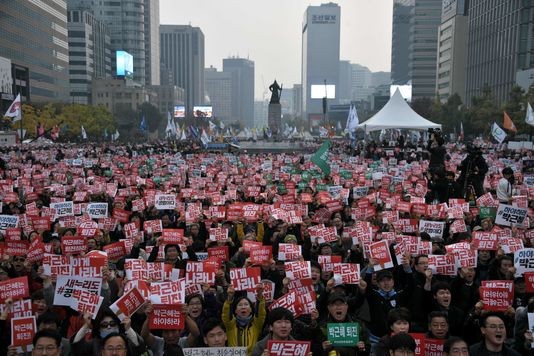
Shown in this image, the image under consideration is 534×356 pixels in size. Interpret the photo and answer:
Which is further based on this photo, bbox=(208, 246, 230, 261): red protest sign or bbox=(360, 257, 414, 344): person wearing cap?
bbox=(208, 246, 230, 261): red protest sign

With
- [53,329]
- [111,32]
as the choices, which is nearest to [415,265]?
[53,329]

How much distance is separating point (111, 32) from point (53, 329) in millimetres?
149360

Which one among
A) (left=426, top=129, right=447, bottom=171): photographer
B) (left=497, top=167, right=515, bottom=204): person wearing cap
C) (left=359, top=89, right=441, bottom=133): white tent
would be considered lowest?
(left=497, top=167, right=515, bottom=204): person wearing cap

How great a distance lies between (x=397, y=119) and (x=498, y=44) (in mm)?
59981

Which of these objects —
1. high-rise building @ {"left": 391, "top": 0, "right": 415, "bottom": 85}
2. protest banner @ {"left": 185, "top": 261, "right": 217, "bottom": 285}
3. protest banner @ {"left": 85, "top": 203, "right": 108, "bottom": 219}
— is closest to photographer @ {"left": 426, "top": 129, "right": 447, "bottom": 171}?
protest banner @ {"left": 85, "top": 203, "right": 108, "bottom": 219}

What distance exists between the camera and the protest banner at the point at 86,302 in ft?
19.4

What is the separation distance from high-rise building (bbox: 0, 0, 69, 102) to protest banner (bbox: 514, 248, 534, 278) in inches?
3202

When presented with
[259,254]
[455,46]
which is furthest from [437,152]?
[455,46]

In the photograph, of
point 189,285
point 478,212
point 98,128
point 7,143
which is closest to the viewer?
point 189,285

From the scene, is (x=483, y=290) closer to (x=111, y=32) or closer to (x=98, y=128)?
(x=98, y=128)

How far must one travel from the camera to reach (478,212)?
40.1ft

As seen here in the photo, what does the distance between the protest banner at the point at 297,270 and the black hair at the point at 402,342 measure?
2108mm

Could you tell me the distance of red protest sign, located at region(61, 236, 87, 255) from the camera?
28.5 feet

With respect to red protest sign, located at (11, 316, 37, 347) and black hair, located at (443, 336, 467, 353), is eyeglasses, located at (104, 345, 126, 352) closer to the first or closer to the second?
red protest sign, located at (11, 316, 37, 347)
